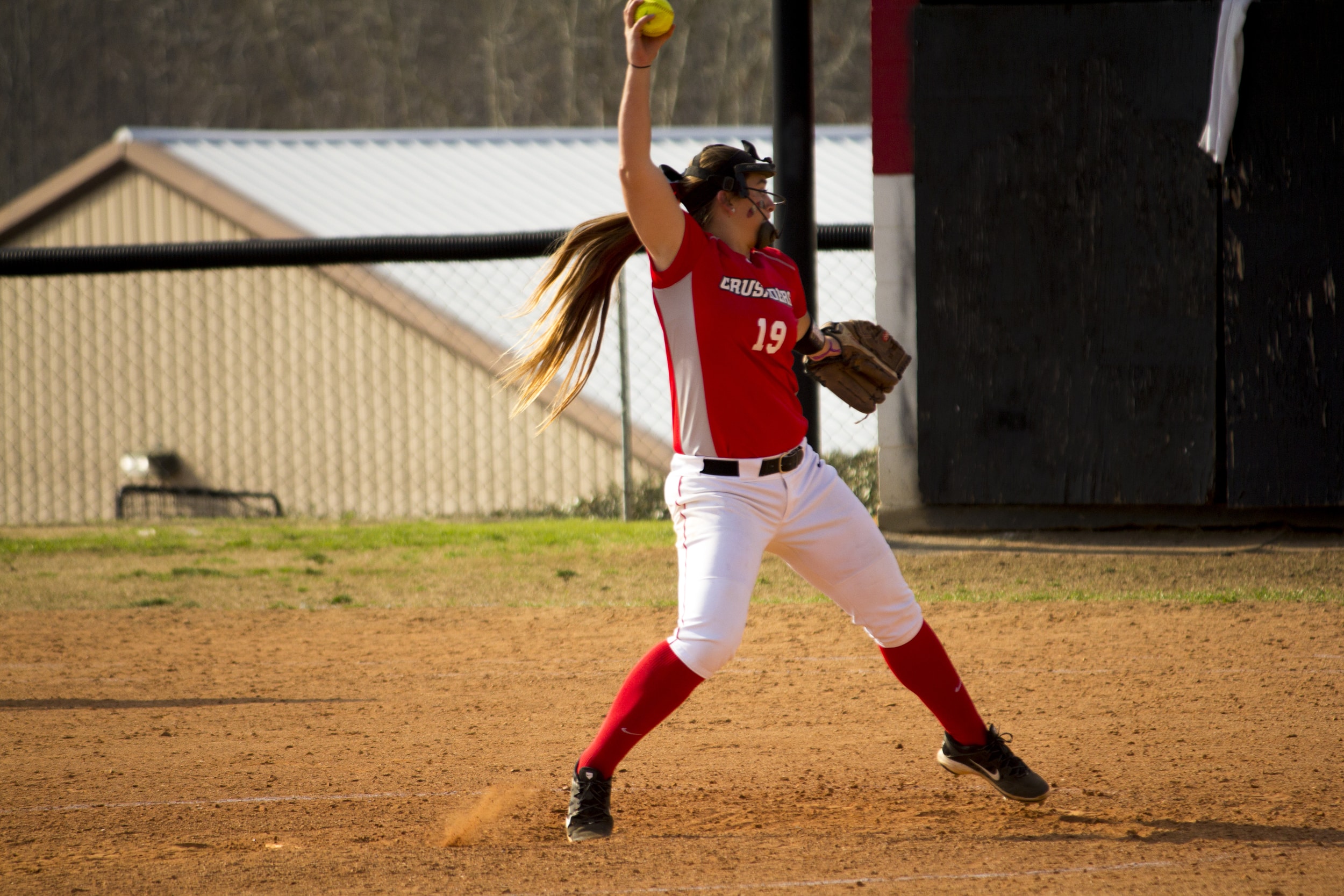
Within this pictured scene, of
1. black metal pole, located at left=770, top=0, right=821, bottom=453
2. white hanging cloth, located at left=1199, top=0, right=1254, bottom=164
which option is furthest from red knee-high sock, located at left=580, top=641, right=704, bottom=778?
white hanging cloth, located at left=1199, top=0, right=1254, bottom=164

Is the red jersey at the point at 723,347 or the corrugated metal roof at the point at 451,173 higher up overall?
the corrugated metal roof at the point at 451,173

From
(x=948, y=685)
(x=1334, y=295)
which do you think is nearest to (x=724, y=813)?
(x=948, y=685)

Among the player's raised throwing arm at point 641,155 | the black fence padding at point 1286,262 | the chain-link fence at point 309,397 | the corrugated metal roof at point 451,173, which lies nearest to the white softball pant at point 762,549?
the player's raised throwing arm at point 641,155

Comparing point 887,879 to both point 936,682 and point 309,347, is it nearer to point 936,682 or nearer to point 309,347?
point 936,682

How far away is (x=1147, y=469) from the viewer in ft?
29.1

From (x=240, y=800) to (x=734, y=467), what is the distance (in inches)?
79.0

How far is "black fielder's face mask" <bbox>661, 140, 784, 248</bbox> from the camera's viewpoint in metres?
4.20

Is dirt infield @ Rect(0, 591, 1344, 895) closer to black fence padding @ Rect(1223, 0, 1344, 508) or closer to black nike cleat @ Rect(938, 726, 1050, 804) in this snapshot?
black nike cleat @ Rect(938, 726, 1050, 804)

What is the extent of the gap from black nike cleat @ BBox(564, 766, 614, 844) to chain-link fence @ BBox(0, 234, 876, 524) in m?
10.0

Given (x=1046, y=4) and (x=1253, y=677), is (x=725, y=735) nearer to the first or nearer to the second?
(x=1253, y=677)

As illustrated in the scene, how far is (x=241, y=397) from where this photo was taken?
16.5m

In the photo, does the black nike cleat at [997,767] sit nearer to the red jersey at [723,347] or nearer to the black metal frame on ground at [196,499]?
the red jersey at [723,347]

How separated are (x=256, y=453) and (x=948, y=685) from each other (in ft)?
43.4

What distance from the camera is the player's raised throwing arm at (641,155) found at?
3.80 metres
